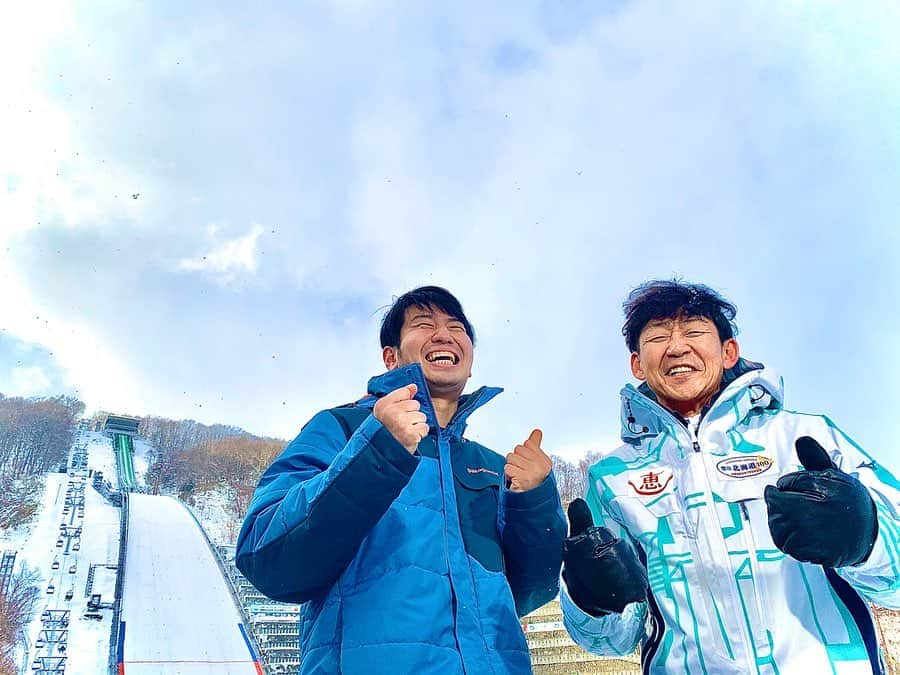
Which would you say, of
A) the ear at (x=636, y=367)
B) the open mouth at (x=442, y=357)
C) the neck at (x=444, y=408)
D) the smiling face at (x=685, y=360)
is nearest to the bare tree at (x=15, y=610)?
the neck at (x=444, y=408)

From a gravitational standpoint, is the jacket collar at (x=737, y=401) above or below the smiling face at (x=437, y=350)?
below

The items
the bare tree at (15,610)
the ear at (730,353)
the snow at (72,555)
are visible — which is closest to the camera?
the ear at (730,353)

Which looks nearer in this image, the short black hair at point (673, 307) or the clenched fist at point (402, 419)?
the clenched fist at point (402, 419)

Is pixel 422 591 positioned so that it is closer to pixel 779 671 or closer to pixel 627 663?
pixel 779 671

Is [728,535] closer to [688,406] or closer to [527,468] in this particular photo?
[688,406]

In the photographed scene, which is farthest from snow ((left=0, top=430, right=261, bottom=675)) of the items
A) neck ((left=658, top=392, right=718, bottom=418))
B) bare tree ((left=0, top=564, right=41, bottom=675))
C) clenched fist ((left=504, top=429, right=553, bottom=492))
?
neck ((left=658, top=392, right=718, bottom=418))

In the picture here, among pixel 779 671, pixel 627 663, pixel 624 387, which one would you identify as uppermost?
pixel 624 387

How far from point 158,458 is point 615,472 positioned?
209ft

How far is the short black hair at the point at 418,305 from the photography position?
2.63 m

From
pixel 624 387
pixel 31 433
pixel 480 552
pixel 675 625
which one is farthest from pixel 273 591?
pixel 31 433

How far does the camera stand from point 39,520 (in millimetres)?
35188

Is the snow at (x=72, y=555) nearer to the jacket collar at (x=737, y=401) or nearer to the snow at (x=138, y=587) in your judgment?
the snow at (x=138, y=587)

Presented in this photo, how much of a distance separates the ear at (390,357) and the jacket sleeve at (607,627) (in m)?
1.25

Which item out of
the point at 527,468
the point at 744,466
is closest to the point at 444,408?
the point at 527,468
